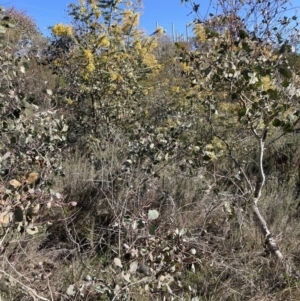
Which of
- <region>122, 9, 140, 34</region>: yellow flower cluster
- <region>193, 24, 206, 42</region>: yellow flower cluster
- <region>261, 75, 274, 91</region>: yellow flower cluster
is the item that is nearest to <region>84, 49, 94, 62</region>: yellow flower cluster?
<region>122, 9, 140, 34</region>: yellow flower cluster

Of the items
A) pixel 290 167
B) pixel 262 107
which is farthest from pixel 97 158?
pixel 290 167

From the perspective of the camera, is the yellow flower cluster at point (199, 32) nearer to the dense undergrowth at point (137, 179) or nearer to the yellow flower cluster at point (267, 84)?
the dense undergrowth at point (137, 179)

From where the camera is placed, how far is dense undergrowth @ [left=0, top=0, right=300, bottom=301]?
2.14 m

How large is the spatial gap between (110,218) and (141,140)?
0.69 meters

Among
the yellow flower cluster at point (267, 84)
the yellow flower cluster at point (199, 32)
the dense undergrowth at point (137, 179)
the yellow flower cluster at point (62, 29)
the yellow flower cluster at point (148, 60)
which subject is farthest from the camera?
the yellow flower cluster at point (148, 60)

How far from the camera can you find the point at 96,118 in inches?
209

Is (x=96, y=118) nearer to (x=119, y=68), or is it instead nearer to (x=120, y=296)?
(x=119, y=68)

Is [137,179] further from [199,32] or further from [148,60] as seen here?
[148,60]

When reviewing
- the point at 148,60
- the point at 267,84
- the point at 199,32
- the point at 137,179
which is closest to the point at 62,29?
the point at 148,60

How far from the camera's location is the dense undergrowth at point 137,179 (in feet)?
7.04

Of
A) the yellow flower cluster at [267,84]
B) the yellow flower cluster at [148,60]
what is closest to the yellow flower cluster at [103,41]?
the yellow flower cluster at [148,60]

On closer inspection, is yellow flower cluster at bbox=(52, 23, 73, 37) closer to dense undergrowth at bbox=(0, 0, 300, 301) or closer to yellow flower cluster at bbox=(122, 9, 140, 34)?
dense undergrowth at bbox=(0, 0, 300, 301)

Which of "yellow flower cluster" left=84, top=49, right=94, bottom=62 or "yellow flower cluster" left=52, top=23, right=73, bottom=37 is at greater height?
"yellow flower cluster" left=52, top=23, right=73, bottom=37

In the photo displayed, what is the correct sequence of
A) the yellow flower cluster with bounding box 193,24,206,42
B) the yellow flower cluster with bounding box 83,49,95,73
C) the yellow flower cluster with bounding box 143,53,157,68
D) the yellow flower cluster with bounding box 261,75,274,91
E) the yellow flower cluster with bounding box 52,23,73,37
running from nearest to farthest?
the yellow flower cluster with bounding box 261,75,274,91 < the yellow flower cluster with bounding box 193,24,206,42 < the yellow flower cluster with bounding box 83,49,95,73 < the yellow flower cluster with bounding box 52,23,73,37 < the yellow flower cluster with bounding box 143,53,157,68
